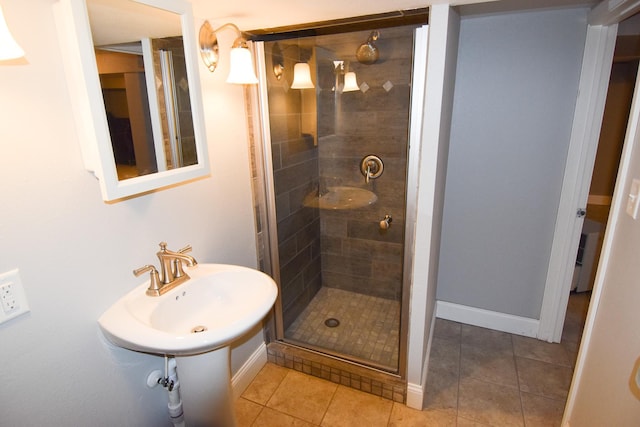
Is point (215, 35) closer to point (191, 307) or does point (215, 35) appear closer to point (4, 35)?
point (4, 35)

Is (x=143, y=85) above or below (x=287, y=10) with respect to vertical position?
below

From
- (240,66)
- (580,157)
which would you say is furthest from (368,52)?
(580,157)

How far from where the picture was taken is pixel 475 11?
1896mm

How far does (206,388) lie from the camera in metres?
1.36

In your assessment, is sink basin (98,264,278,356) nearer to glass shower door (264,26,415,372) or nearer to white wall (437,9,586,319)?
glass shower door (264,26,415,372)

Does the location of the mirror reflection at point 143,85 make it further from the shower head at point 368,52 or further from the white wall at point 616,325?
the white wall at point 616,325

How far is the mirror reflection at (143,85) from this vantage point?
1035mm

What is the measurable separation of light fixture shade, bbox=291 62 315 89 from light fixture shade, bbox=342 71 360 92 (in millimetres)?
254

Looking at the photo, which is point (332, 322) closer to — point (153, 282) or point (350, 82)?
point (153, 282)

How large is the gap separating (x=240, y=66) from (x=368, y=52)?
3.61 ft

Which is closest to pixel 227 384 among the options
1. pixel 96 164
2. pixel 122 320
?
pixel 122 320

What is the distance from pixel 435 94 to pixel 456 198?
3.74ft

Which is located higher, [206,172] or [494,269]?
[206,172]

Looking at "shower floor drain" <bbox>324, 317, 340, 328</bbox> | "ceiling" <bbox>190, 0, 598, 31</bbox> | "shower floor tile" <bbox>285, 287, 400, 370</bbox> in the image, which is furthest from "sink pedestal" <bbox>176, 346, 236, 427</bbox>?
"ceiling" <bbox>190, 0, 598, 31</bbox>
